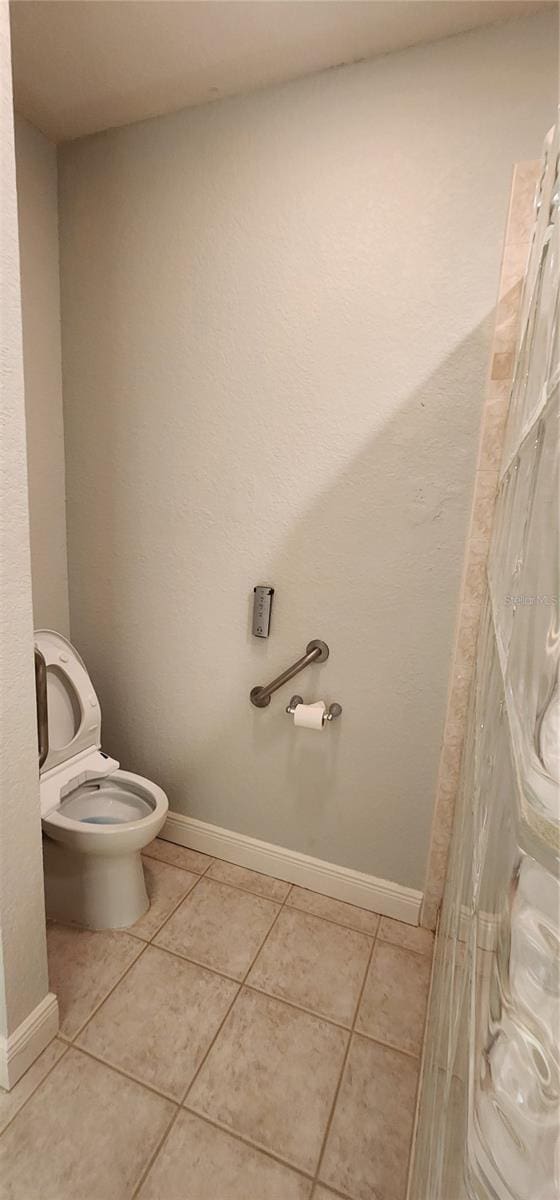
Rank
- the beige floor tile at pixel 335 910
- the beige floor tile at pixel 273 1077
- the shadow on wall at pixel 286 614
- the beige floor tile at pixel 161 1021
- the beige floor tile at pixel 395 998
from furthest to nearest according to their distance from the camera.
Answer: the beige floor tile at pixel 335 910, the shadow on wall at pixel 286 614, the beige floor tile at pixel 395 998, the beige floor tile at pixel 161 1021, the beige floor tile at pixel 273 1077

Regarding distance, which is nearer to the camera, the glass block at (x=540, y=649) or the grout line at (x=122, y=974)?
the glass block at (x=540, y=649)

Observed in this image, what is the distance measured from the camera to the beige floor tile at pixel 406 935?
153cm

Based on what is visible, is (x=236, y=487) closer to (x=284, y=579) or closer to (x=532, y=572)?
(x=284, y=579)

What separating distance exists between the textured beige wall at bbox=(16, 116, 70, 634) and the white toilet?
0.96 feet

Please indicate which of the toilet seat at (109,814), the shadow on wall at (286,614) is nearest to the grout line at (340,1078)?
the shadow on wall at (286,614)

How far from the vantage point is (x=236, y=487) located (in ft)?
5.18

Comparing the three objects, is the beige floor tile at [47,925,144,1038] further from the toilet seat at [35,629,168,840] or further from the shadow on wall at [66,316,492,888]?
the shadow on wall at [66,316,492,888]

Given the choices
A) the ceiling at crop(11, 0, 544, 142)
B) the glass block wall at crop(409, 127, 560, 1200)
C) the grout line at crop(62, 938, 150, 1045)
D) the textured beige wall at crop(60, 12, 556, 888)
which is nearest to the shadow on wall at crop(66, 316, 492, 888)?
the textured beige wall at crop(60, 12, 556, 888)

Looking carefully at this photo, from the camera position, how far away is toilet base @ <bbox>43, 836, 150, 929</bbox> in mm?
1509

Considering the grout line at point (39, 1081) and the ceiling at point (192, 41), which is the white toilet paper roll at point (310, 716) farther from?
the ceiling at point (192, 41)

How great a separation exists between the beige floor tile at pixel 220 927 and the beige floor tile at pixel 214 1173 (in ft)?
1.22

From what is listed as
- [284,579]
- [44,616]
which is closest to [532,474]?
[284,579]

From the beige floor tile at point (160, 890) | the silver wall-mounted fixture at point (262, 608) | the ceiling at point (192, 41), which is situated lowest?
the beige floor tile at point (160, 890)

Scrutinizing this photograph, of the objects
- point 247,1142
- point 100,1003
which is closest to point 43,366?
point 100,1003
